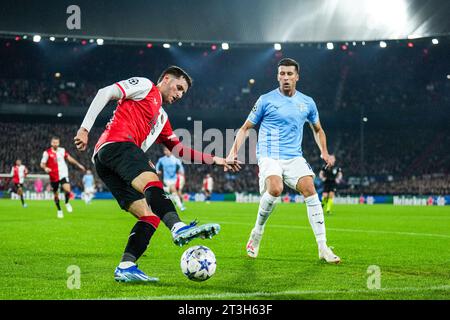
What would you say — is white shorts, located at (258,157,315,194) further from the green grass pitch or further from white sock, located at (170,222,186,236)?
white sock, located at (170,222,186,236)

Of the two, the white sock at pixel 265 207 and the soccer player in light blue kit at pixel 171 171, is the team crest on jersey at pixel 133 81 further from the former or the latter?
the soccer player in light blue kit at pixel 171 171

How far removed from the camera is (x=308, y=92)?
52781mm

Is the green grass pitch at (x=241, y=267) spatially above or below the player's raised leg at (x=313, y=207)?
below

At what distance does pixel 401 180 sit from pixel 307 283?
4345cm

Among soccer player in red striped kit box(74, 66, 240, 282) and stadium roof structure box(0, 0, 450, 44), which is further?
stadium roof structure box(0, 0, 450, 44)

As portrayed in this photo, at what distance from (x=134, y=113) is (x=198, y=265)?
1.57 m

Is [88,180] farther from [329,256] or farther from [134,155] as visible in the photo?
[134,155]

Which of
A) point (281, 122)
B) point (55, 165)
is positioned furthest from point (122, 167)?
point (55, 165)

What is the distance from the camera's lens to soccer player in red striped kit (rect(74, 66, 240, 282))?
5.80 m

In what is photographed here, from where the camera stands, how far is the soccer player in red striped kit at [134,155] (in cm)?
580

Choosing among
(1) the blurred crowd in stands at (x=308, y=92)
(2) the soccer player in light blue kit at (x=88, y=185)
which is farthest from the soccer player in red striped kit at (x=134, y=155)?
(1) the blurred crowd in stands at (x=308, y=92)

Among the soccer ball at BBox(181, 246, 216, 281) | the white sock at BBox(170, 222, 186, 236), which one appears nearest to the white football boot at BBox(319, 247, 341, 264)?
the soccer ball at BBox(181, 246, 216, 281)

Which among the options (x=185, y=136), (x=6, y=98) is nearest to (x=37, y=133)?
(x=6, y=98)
